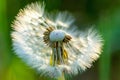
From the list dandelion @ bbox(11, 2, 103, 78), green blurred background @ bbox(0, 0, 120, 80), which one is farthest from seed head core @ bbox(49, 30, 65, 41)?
green blurred background @ bbox(0, 0, 120, 80)

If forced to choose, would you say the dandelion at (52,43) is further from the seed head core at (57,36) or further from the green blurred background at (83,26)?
the green blurred background at (83,26)

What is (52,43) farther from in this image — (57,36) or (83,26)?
(83,26)

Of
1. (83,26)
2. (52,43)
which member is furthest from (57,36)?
(83,26)

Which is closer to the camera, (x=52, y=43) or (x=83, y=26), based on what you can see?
(x=52, y=43)

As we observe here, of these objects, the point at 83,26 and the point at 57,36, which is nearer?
the point at 57,36

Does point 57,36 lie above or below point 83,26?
below

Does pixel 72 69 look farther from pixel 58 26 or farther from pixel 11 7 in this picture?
pixel 11 7
